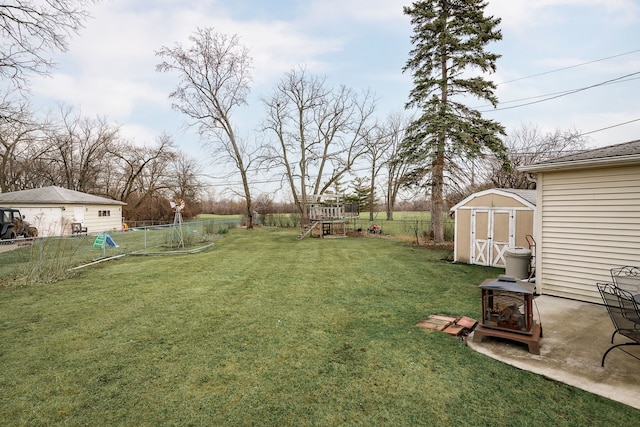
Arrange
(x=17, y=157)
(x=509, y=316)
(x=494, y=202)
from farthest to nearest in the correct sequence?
(x=17, y=157) → (x=494, y=202) → (x=509, y=316)

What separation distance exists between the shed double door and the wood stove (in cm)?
578

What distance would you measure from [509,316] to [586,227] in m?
2.94

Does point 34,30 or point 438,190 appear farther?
point 438,190

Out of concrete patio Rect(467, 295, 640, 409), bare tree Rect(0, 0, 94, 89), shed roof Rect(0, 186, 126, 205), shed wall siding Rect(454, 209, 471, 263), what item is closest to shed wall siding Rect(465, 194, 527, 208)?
shed wall siding Rect(454, 209, 471, 263)

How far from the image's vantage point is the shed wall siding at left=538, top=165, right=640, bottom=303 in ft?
15.6

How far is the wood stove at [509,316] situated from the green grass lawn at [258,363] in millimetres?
461

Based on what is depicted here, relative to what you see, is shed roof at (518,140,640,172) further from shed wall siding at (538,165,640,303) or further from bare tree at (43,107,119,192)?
bare tree at (43,107,119,192)

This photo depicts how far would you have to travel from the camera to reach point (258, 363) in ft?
10.6

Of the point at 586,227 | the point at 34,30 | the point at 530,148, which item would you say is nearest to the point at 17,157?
the point at 34,30

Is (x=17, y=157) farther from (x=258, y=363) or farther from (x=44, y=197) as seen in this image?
(x=258, y=363)

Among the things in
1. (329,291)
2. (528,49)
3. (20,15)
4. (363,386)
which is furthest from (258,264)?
(528,49)

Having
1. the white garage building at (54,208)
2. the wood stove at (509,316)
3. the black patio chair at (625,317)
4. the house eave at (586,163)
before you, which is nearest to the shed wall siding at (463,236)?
the house eave at (586,163)

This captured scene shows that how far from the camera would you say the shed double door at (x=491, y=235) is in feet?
28.5

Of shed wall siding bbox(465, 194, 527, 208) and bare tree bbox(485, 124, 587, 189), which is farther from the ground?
bare tree bbox(485, 124, 587, 189)
